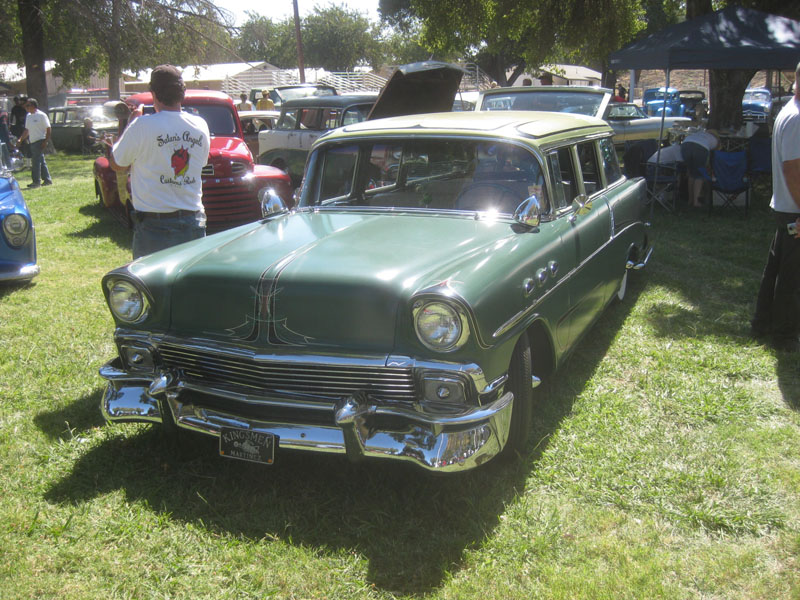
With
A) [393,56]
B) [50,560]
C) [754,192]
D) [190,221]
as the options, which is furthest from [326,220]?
[393,56]

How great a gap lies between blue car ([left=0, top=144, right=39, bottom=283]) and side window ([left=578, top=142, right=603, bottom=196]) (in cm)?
484

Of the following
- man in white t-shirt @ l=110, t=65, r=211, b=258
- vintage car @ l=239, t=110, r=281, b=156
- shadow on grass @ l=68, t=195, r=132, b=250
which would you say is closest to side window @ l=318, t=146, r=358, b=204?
man in white t-shirt @ l=110, t=65, r=211, b=258

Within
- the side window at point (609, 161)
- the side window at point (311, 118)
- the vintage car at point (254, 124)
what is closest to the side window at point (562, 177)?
the side window at point (609, 161)

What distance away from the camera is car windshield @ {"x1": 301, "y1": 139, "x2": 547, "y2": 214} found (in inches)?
157

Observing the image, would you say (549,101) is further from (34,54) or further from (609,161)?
(34,54)

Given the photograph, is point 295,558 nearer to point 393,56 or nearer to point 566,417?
point 566,417

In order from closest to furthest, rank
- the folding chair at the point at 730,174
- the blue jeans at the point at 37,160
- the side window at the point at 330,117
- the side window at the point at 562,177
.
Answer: the side window at the point at 562,177, the folding chair at the point at 730,174, the side window at the point at 330,117, the blue jeans at the point at 37,160

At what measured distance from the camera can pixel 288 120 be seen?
11.8m

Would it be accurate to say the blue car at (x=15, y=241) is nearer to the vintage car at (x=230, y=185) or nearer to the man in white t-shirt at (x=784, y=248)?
the vintage car at (x=230, y=185)

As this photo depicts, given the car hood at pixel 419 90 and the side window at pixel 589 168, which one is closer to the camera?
the side window at pixel 589 168

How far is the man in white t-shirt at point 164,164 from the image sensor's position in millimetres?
4141

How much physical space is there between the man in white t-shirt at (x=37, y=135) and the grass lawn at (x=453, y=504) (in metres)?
10.6

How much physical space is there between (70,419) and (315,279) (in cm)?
196

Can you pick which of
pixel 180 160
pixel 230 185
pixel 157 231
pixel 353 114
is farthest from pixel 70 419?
pixel 353 114
